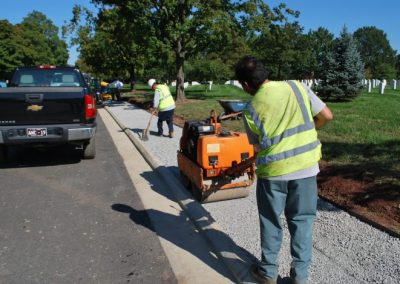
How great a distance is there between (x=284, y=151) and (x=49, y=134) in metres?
5.61

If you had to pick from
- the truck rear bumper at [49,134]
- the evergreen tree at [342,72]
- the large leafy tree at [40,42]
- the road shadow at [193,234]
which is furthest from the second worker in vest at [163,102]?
the large leafy tree at [40,42]

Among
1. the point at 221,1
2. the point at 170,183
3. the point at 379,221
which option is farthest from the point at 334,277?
the point at 221,1

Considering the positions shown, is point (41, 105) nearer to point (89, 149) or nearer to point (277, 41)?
point (89, 149)

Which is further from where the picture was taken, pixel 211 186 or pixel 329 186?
pixel 329 186

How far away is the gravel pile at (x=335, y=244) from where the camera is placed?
3.50m

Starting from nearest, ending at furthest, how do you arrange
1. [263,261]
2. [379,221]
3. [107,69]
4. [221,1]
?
1. [263,261]
2. [379,221]
3. [221,1]
4. [107,69]

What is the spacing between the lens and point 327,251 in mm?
3947

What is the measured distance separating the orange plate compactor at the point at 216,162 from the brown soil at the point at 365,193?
1157 mm

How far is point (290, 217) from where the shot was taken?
3303 mm

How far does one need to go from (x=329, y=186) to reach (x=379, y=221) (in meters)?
1.32

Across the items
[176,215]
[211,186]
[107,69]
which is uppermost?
[107,69]

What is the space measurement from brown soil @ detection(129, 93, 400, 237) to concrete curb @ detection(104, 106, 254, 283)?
1548 mm

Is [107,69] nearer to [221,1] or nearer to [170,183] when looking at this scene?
[221,1]

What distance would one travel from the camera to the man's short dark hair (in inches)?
122
